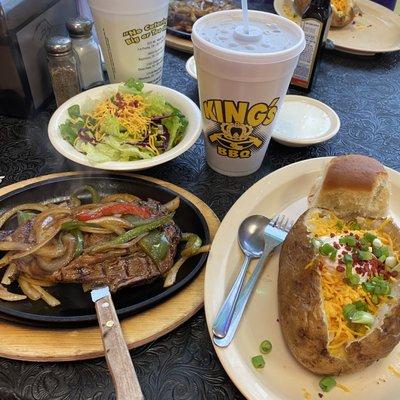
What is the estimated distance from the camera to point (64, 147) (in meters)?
1.16

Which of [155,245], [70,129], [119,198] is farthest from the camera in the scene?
[70,129]

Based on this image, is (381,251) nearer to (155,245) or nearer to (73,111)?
(155,245)

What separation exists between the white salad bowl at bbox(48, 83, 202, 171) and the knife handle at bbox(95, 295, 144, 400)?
1.34 ft

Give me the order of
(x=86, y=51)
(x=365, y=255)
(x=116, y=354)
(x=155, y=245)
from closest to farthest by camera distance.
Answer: (x=116, y=354), (x=365, y=255), (x=155, y=245), (x=86, y=51)

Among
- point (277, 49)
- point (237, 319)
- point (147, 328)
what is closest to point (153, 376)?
point (147, 328)

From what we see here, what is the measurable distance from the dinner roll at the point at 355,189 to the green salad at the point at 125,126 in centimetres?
45

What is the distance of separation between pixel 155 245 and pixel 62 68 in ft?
2.40

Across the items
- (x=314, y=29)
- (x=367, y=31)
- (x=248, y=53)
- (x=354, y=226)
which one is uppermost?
(x=248, y=53)

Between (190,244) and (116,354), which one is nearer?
(116,354)

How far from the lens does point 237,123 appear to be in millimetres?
1137

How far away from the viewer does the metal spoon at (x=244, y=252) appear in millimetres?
842

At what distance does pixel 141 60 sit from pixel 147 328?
91cm

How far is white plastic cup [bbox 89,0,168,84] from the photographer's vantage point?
1.28m

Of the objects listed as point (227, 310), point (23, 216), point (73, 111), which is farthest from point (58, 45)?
point (227, 310)
